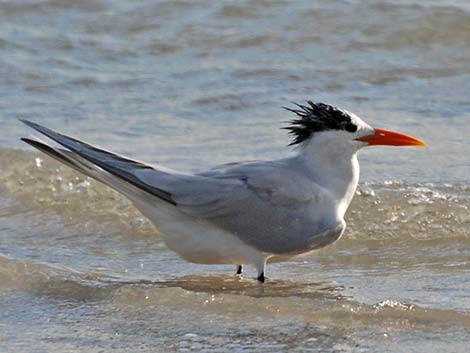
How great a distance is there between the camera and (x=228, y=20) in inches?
433

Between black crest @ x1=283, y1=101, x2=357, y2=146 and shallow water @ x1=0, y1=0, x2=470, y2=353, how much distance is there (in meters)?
0.73

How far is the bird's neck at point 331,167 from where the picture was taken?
5.82m

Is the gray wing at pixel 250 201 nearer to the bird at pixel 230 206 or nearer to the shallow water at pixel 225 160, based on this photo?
the bird at pixel 230 206

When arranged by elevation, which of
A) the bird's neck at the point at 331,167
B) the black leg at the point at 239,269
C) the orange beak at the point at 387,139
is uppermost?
the orange beak at the point at 387,139

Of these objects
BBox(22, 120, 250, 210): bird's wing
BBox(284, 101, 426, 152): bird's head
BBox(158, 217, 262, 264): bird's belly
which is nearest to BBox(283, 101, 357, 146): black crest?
BBox(284, 101, 426, 152): bird's head

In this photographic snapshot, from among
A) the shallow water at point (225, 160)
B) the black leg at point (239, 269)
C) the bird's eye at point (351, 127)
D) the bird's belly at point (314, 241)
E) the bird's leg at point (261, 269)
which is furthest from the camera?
the black leg at point (239, 269)

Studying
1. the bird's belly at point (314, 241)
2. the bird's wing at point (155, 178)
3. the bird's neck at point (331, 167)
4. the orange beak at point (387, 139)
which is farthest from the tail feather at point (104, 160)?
the orange beak at point (387, 139)

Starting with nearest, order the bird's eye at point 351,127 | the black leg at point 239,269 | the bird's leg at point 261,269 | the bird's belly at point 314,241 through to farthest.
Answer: the bird's belly at point 314,241, the bird's leg at point 261,269, the bird's eye at point 351,127, the black leg at point 239,269

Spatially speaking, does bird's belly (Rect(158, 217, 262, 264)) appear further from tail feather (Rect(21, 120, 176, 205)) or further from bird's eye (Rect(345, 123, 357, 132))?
bird's eye (Rect(345, 123, 357, 132))

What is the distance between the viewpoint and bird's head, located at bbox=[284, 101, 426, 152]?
5789 millimetres

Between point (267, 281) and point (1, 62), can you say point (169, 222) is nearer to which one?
point (267, 281)

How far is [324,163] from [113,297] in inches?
50.3

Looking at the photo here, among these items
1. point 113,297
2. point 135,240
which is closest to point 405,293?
point 113,297

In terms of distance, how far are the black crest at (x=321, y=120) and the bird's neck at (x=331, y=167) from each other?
0.08 meters
